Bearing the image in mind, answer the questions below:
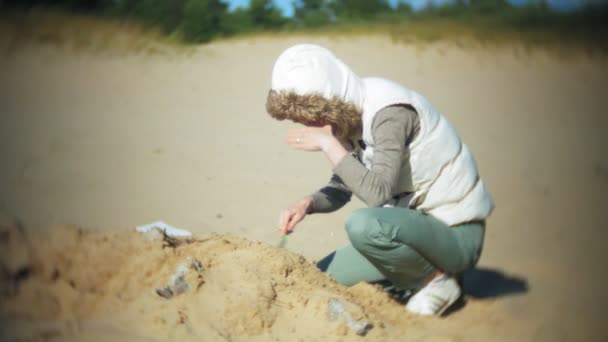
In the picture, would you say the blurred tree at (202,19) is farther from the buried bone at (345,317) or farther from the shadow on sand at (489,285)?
the buried bone at (345,317)

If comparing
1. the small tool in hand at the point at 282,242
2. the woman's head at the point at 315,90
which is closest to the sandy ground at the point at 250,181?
the small tool in hand at the point at 282,242

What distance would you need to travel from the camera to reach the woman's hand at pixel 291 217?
7.45 feet

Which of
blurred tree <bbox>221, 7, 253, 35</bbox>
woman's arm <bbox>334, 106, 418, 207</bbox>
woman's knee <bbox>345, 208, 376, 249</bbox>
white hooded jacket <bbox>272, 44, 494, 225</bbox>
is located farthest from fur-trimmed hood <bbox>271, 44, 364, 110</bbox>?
blurred tree <bbox>221, 7, 253, 35</bbox>

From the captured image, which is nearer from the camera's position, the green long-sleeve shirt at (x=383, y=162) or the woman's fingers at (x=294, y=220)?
the green long-sleeve shirt at (x=383, y=162)

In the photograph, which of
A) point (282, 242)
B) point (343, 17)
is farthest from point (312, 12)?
point (282, 242)

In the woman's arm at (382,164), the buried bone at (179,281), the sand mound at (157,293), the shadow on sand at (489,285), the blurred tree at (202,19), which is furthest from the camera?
the blurred tree at (202,19)

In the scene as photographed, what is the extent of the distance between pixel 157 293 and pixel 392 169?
3.13 feet

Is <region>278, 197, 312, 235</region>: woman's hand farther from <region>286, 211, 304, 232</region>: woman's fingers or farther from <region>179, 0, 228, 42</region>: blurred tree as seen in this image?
<region>179, 0, 228, 42</region>: blurred tree

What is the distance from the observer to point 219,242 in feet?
7.98

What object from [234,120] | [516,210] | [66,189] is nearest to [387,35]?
[234,120]

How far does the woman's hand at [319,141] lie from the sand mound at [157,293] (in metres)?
0.49

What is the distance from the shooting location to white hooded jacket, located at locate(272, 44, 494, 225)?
212cm

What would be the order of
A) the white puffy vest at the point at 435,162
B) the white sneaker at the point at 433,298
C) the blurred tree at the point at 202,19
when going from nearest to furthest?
the white puffy vest at the point at 435,162
the white sneaker at the point at 433,298
the blurred tree at the point at 202,19

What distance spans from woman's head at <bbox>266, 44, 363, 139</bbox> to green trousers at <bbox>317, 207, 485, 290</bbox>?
0.39 metres
